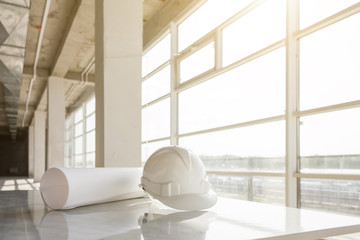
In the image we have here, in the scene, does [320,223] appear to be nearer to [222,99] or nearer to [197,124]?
[222,99]

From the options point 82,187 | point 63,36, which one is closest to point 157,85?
point 63,36

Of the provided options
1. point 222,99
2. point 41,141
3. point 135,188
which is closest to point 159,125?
point 222,99

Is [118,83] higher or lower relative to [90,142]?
higher

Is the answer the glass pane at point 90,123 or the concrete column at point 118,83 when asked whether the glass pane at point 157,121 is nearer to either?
the concrete column at point 118,83

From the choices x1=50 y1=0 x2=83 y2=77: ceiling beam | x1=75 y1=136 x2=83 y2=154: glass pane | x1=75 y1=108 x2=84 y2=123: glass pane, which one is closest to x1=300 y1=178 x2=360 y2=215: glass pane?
x1=50 y1=0 x2=83 y2=77: ceiling beam

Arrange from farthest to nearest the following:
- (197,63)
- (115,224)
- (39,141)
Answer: (39,141)
(197,63)
(115,224)

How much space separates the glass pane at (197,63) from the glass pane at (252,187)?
153 cm

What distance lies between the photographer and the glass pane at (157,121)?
18.7ft

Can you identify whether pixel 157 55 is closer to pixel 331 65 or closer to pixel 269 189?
pixel 269 189

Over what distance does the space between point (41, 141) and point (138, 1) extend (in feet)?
38.8

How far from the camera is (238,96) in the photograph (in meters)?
4.01

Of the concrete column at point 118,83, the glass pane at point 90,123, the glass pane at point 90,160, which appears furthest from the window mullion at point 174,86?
the glass pane at point 90,160

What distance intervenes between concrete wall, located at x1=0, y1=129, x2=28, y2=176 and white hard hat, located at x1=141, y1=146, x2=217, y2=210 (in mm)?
23623

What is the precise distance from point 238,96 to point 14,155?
73.9ft
